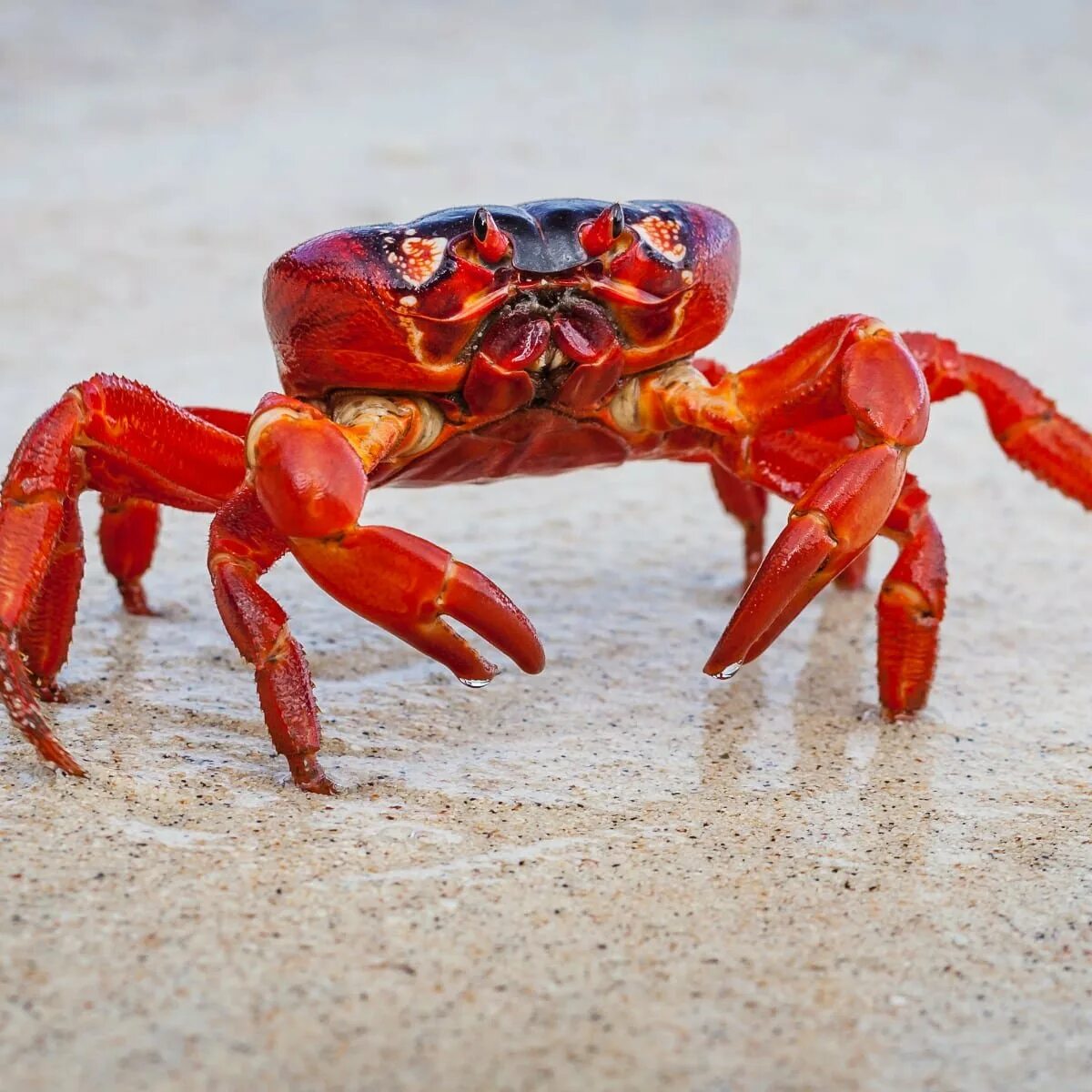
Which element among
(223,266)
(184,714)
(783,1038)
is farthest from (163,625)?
(223,266)

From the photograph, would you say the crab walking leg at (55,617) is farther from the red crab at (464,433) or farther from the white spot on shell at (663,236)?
the white spot on shell at (663,236)

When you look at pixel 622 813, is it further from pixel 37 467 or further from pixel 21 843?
pixel 37 467

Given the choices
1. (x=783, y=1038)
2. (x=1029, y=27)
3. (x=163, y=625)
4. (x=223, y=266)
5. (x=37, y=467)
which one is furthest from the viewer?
(x=1029, y=27)

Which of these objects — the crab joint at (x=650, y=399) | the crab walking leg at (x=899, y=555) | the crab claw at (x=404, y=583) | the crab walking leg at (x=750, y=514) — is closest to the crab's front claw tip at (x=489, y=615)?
the crab claw at (x=404, y=583)

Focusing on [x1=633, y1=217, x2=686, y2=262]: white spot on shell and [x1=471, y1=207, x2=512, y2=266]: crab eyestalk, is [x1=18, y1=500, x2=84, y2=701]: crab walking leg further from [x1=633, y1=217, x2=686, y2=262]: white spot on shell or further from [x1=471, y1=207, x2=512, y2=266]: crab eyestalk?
[x1=633, y1=217, x2=686, y2=262]: white spot on shell

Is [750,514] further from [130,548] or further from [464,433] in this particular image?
[130,548]

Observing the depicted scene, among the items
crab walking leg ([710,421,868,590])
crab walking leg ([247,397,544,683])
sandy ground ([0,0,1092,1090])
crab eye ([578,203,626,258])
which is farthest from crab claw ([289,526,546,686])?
crab walking leg ([710,421,868,590])
